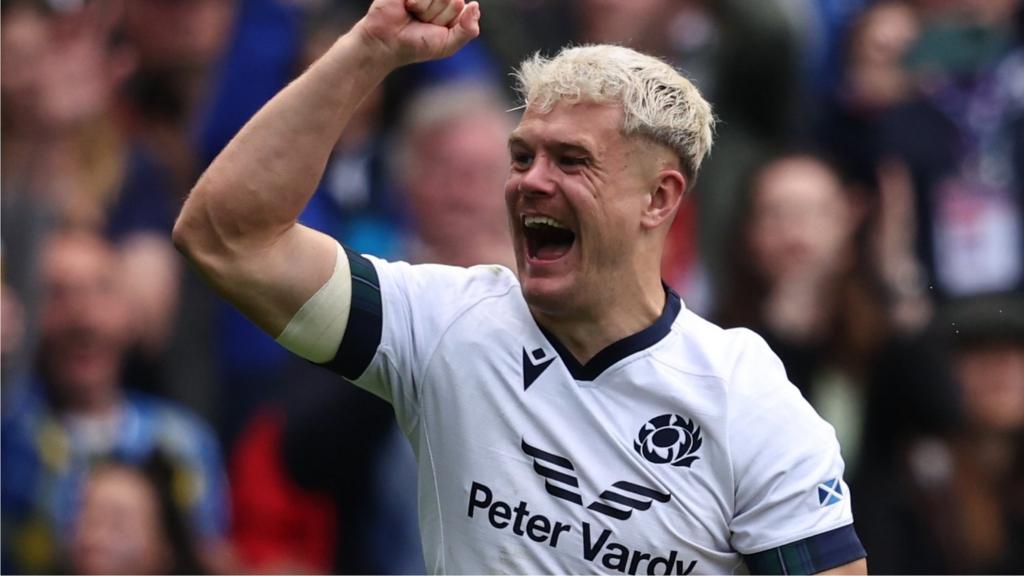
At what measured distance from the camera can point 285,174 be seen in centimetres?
339

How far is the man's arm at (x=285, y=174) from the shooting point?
338 centimetres

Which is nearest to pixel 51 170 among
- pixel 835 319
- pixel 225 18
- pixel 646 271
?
pixel 225 18

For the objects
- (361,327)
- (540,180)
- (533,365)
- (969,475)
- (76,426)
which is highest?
(540,180)

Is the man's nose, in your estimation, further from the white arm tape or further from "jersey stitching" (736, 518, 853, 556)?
"jersey stitching" (736, 518, 853, 556)

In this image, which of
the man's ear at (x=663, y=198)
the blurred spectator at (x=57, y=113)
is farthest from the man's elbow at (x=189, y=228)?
the blurred spectator at (x=57, y=113)

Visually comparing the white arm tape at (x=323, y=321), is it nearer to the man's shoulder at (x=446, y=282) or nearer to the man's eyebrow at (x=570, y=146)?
the man's shoulder at (x=446, y=282)

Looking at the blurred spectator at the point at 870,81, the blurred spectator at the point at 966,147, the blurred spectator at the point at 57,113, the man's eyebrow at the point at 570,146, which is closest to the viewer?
the man's eyebrow at the point at 570,146

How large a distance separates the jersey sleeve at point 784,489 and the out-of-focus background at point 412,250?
284 centimetres

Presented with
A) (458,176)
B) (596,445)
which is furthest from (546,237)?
(458,176)

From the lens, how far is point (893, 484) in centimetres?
685

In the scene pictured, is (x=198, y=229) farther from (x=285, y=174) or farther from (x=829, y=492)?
(x=829, y=492)

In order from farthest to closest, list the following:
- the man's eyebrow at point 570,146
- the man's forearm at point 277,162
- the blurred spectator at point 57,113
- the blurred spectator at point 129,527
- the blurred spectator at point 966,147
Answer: the blurred spectator at point 966,147 < the blurred spectator at point 57,113 < the blurred spectator at point 129,527 < the man's eyebrow at point 570,146 < the man's forearm at point 277,162

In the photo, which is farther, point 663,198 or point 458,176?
point 458,176

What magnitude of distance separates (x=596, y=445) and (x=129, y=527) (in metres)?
3.39
